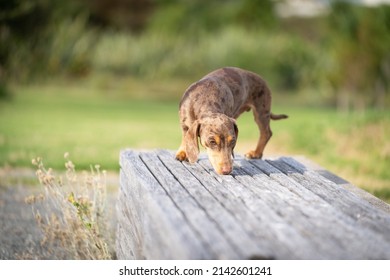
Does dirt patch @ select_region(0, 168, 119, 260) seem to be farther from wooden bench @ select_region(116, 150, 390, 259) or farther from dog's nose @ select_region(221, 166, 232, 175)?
dog's nose @ select_region(221, 166, 232, 175)

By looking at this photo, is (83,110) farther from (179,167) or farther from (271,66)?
(179,167)

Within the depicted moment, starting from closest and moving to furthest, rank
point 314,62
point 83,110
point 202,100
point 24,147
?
1. point 202,100
2. point 24,147
3. point 83,110
4. point 314,62

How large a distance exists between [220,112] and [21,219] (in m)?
3.01

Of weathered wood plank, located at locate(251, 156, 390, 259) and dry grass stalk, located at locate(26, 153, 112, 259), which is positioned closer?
weathered wood plank, located at locate(251, 156, 390, 259)

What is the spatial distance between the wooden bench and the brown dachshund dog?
0.16m

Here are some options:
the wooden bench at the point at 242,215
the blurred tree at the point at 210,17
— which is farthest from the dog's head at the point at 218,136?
the blurred tree at the point at 210,17

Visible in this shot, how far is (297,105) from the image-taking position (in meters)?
16.8

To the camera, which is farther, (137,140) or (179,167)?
(137,140)

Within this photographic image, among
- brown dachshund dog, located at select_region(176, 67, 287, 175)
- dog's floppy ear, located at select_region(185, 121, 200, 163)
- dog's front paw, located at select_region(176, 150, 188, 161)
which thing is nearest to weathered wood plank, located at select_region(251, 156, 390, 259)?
brown dachshund dog, located at select_region(176, 67, 287, 175)

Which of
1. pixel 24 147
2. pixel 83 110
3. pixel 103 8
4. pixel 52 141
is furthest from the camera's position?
pixel 103 8

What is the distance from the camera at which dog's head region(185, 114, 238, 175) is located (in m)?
3.45

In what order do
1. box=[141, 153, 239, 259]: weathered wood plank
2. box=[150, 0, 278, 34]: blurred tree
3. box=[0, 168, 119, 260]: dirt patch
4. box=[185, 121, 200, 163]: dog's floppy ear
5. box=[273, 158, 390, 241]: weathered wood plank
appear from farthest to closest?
box=[150, 0, 278, 34]: blurred tree → box=[0, 168, 119, 260]: dirt patch → box=[185, 121, 200, 163]: dog's floppy ear → box=[273, 158, 390, 241]: weathered wood plank → box=[141, 153, 239, 259]: weathered wood plank

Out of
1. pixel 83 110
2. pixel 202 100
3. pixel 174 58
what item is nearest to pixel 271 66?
pixel 174 58
